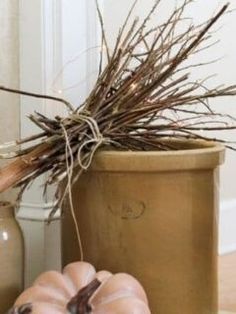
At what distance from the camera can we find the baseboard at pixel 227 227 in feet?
6.72

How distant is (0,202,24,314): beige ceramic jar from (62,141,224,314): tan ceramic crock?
0.13 metres

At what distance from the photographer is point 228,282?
1775mm

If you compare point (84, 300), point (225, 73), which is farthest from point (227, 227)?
point (84, 300)

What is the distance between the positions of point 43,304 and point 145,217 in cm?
25

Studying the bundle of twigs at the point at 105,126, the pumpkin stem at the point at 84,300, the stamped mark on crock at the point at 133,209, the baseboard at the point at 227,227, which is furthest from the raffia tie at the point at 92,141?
the baseboard at the point at 227,227

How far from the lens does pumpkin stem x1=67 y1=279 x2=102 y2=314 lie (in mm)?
1006

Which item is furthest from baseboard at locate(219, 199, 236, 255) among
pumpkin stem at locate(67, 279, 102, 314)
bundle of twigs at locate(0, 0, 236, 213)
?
pumpkin stem at locate(67, 279, 102, 314)

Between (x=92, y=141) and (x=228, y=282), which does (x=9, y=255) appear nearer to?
(x=92, y=141)

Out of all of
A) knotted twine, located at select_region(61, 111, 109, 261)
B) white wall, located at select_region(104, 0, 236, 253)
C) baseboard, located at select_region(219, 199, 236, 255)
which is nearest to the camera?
knotted twine, located at select_region(61, 111, 109, 261)

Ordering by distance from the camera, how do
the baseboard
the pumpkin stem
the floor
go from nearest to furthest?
the pumpkin stem → the floor → the baseboard

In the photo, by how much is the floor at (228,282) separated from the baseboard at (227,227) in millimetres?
39

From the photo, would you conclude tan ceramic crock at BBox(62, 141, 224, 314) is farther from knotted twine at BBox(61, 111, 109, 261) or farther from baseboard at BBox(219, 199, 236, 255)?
baseboard at BBox(219, 199, 236, 255)

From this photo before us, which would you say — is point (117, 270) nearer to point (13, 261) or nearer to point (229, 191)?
point (13, 261)

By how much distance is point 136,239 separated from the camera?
1156mm
